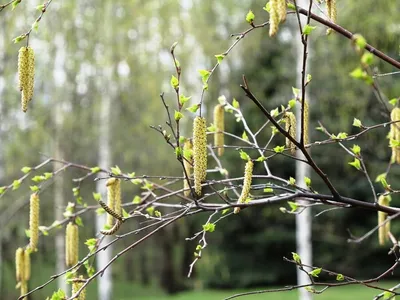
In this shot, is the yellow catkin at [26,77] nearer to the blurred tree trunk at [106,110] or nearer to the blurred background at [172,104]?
the blurred background at [172,104]

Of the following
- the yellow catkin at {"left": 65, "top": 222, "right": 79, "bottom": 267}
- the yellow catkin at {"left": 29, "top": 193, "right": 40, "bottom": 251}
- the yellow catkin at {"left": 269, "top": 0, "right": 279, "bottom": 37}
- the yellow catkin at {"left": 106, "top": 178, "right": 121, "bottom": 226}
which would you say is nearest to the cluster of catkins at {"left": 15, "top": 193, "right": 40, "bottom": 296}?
the yellow catkin at {"left": 29, "top": 193, "right": 40, "bottom": 251}

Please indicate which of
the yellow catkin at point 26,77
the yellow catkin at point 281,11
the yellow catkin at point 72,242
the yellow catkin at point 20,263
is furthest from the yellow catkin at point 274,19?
the yellow catkin at point 20,263

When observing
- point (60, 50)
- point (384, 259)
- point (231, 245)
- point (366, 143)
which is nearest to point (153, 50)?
point (60, 50)

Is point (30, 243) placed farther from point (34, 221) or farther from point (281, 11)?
point (281, 11)

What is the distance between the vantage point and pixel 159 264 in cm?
1493

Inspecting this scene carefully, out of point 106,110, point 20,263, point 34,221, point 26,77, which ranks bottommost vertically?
point 20,263

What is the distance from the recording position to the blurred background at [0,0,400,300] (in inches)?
300

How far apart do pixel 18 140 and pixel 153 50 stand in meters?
2.48

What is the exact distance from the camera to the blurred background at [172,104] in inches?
300

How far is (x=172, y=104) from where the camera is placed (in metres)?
10.3

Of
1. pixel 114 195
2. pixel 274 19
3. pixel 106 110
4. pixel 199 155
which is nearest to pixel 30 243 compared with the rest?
pixel 114 195

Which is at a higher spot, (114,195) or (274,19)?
(274,19)

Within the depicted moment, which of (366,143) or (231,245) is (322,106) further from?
(231,245)

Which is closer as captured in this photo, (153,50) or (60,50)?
(60,50)
